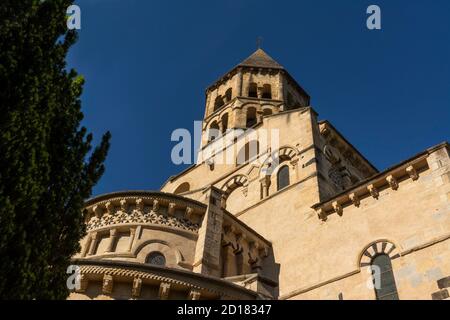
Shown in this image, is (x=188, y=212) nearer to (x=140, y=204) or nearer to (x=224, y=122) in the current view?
(x=140, y=204)

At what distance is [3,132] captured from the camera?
6.40 meters

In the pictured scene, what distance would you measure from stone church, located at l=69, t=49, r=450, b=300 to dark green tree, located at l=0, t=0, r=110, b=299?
327 centimetres

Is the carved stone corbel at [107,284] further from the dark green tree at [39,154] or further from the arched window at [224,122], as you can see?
the arched window at [224,122]

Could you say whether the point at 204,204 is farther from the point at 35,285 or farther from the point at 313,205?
the point at 35,285

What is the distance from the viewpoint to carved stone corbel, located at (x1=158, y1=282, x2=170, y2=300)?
12.1 meters

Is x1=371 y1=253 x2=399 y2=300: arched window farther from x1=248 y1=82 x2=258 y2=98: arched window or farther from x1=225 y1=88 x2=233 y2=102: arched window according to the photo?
x1=225 y1=88 x2=233 y2=102: arched window

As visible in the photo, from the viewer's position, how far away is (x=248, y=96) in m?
34.8

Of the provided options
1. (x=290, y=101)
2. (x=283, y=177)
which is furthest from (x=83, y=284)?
(x=290, y=101)

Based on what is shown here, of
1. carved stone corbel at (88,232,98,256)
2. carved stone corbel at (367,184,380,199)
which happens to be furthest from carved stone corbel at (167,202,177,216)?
carved stone corbel at (367,184,380,199)

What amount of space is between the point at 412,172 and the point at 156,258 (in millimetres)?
9857

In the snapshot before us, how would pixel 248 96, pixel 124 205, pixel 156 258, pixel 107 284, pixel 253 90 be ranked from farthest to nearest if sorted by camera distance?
pixel 253 90 < pixel 248 96 < pixel 124 205 < pixel 156 258 < pixel 107 284

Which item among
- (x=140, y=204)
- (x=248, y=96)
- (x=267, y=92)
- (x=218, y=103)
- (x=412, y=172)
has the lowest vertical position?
(x=140, y=204)

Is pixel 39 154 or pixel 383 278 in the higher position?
pixel 383 278

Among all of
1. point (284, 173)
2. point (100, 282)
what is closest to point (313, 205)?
point (284, 173)
